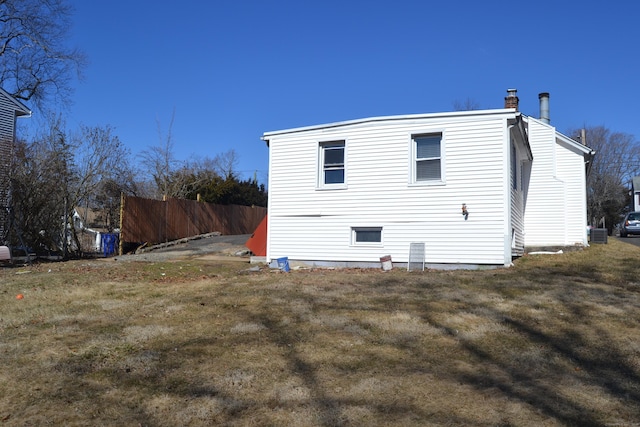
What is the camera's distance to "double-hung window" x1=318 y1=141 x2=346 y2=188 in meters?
13.4

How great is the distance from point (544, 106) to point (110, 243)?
60.1 ft

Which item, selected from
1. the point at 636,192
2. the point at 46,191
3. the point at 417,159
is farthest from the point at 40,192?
the point at 636,192

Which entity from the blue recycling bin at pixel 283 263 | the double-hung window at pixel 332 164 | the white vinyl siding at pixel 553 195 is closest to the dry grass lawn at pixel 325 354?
the blue recycling bin at pixel 283 263

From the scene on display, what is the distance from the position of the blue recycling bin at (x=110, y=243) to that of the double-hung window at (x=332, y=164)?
10.9 meters

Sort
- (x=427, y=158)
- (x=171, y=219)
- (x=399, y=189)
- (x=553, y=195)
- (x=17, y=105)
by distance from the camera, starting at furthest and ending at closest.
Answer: (x=171, y=219) < (x=17, y=105) < (x=553, y=195) < (x=399, y=189) < (x=427, y=158)

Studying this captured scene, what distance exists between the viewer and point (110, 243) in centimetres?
2042

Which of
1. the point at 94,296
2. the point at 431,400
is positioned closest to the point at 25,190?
the point at 94,296

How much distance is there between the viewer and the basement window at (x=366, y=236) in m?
13.0

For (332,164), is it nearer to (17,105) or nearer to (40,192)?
(40,192)

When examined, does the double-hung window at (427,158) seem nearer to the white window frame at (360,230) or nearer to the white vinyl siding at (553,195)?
the white window frame at (360,230)

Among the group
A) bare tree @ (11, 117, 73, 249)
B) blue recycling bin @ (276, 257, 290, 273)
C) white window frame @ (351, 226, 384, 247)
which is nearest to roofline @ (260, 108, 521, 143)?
white window frame @ (351, 226, 384, 247)

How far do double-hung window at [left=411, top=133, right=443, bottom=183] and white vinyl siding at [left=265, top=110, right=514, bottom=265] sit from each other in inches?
7.4

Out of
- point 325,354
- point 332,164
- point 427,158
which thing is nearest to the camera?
point 325,354

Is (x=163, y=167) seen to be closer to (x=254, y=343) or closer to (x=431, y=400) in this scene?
(x=254, y=343)
